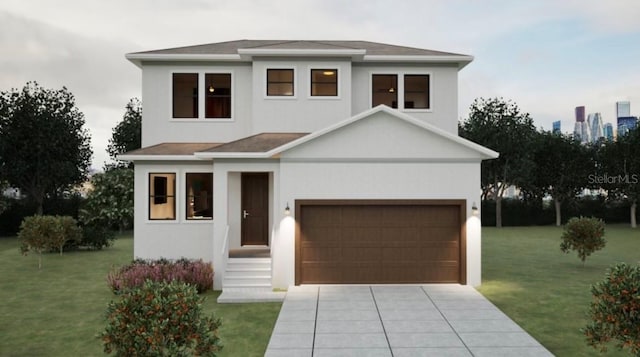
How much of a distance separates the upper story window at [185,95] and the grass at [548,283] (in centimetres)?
1105

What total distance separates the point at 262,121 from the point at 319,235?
14.9ft

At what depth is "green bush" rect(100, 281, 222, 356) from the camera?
5977mm

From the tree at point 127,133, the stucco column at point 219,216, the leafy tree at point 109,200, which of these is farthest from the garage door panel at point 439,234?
the tree at point 127,133

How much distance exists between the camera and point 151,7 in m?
22.2

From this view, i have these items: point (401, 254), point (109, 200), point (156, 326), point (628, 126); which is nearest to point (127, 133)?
point (109, 200)

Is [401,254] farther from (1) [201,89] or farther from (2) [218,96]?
(1) [201,89]

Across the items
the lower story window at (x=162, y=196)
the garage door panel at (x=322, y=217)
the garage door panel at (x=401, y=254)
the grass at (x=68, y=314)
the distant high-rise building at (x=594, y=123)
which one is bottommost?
the grass at (x=68, y=314)

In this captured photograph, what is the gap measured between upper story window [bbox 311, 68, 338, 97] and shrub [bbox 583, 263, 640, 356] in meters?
10.5

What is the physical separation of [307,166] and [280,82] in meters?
4.00

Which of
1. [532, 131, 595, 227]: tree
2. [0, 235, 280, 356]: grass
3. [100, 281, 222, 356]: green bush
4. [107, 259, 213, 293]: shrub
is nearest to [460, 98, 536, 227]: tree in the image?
[532, 131, 595, 227]: tree

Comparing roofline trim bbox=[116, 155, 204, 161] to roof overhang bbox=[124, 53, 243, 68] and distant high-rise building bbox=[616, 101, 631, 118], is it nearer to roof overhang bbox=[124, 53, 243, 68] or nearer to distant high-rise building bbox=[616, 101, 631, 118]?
roof overhang bbox=[124, 53, 243, 68]

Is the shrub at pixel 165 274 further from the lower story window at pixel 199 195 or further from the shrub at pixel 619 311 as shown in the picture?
the shrub at pixel 619 311

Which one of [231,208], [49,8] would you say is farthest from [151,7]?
[231,208]

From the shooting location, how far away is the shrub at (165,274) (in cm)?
1251
